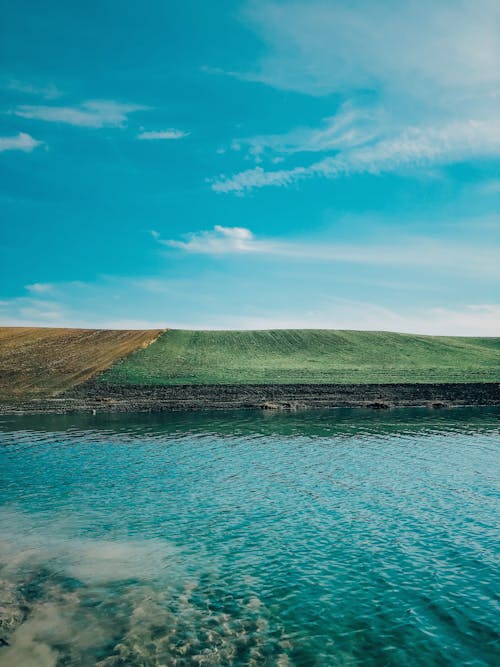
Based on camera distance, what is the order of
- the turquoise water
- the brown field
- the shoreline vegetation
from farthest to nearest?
1. the brown field
2. the shoreline vegetation
3. the turquoise water

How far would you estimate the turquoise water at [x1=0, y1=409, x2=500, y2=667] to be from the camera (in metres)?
12.7

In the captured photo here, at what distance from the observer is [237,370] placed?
79688 millimetres

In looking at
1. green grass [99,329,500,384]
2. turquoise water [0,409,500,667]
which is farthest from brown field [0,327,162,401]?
turquoise water [0,409,500,667]

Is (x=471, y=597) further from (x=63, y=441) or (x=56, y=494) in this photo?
(x=63, y=441)

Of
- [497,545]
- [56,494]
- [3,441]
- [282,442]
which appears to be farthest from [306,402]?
[497,545]

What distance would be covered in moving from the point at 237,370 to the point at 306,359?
16696 mm

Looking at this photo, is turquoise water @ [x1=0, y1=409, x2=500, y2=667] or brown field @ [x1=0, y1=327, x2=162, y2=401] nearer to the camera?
turquoise water @ [x1=0, y1=409, x2=500, y2=667]

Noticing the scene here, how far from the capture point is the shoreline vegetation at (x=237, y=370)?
60.8 m

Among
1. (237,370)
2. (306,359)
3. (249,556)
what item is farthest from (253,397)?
(249,556)

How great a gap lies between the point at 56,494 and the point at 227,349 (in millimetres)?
74569

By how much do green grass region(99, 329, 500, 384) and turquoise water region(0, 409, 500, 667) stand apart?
3775 centimetres

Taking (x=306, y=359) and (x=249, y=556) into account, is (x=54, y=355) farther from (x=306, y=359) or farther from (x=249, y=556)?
(x=249, y=556)

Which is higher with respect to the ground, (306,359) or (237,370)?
(306,359)

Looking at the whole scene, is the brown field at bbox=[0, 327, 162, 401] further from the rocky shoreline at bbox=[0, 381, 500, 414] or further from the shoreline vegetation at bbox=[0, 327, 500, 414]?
the rocky shoreline at bbox=[0, 381, 500, 414]
